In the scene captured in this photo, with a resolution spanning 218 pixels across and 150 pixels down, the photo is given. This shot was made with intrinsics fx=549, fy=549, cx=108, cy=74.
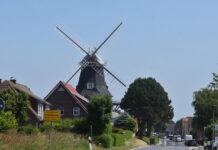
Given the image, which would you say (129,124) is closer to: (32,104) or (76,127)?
(32,104)

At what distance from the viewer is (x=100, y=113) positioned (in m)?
66.2

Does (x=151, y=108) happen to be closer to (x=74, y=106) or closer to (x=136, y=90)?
(x=136, y=90)

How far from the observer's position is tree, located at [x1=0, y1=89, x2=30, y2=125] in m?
61.7

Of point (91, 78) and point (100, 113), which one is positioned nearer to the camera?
point (100, 113)

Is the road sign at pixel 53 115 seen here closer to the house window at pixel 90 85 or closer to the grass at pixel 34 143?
the grass at pixel 34 143

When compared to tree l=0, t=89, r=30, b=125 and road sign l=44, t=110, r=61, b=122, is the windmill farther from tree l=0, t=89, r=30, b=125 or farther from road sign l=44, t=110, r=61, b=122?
road sign l=44, t=110, r=61, b=122

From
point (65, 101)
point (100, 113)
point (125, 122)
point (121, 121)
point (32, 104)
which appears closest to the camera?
point (100, 113)

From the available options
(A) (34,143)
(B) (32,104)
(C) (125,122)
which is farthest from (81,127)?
(C) (125,122)

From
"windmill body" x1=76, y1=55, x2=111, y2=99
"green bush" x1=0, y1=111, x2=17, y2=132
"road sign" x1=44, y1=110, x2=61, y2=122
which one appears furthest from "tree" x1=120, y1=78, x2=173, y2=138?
"road sign" x1=44, y1=110, x2=61, y2=122

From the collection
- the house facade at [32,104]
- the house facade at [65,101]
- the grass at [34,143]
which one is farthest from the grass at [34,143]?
the house facade at [65,101]

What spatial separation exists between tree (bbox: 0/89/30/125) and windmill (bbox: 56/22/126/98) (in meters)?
32.5

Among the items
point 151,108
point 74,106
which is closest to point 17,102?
point 74,106

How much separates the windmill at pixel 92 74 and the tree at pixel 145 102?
604 cm

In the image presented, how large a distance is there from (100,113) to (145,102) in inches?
1568
